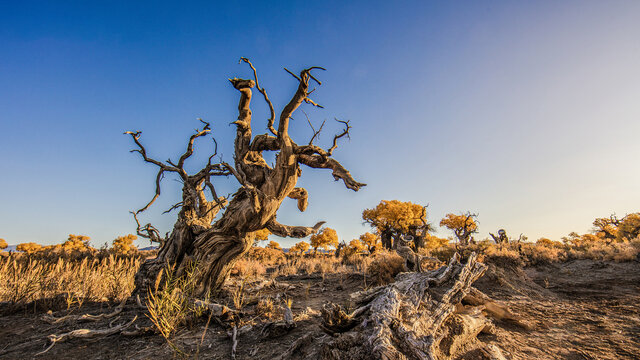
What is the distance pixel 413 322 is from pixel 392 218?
2189 cm

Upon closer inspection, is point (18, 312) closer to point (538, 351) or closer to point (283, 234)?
point (283, 234)

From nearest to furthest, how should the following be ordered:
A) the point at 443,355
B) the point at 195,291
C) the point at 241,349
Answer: the point at 443,355, the point at 241,349, the point at 195,291

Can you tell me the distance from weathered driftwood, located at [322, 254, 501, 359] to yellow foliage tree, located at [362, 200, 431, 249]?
19.2 m

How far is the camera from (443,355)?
2.49 metres

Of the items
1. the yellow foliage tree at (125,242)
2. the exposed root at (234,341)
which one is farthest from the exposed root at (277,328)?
the yellow foliage tree at (125,242)

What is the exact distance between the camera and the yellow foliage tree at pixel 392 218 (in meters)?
23.1

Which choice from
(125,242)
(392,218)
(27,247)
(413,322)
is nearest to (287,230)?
(413,322)

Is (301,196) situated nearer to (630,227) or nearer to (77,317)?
(77,317)

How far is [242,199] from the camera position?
6434 mm

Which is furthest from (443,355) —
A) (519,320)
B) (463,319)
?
(519,320)

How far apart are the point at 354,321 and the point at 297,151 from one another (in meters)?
4.36

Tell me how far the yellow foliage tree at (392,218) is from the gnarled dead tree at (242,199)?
18.4 metres

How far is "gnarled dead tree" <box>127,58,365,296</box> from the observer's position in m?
5.73

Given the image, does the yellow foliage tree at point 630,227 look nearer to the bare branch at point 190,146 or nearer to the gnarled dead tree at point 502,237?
the gnarled dead tree at point 502,237
